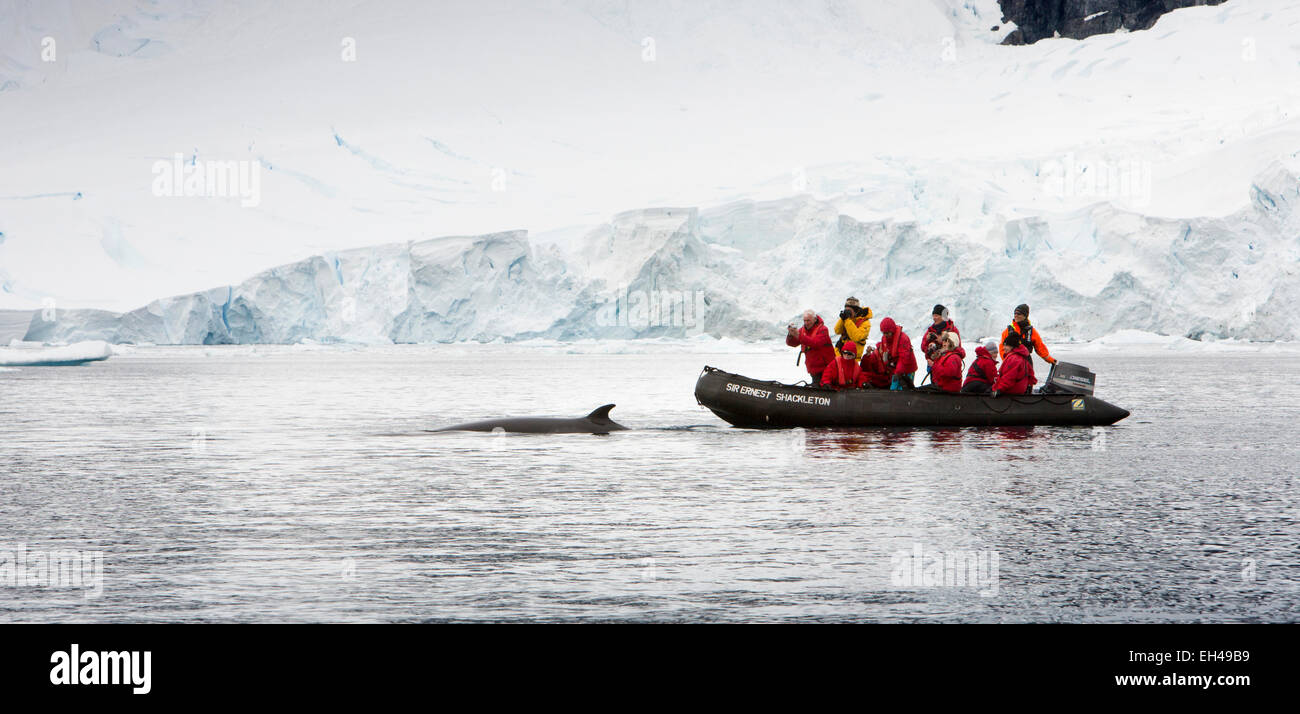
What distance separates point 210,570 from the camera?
23.7 feet

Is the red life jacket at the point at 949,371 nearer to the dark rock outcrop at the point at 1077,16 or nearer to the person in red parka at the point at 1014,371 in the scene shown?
the person in red parka at the point at 1014,371

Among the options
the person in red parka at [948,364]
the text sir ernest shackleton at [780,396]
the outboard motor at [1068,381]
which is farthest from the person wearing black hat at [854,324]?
the outboard motor at [1068,381]

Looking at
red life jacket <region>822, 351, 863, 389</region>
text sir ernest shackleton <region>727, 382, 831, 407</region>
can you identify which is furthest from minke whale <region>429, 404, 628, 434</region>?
red life jacket <region>822, 351, 863, 389</region>

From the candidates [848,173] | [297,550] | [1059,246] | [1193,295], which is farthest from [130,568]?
[848,173]

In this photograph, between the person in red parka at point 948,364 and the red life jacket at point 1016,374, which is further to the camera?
the red life jacket at point 1016,374

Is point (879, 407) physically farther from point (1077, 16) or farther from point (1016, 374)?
point (1077, 16)

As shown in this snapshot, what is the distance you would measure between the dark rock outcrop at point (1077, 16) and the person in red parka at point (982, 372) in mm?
101251

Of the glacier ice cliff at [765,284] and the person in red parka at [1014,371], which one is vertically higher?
the glacier ice cliff at [765,284]

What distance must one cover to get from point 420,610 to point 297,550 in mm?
2177

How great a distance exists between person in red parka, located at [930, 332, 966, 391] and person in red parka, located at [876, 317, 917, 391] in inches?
12.5

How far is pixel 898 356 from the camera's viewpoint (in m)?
16.0

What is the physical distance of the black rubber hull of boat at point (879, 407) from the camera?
51.5 ft
